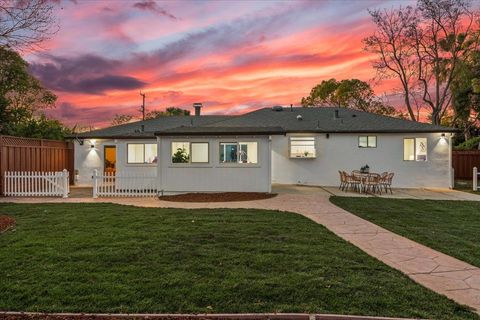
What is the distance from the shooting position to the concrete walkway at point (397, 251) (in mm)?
4168

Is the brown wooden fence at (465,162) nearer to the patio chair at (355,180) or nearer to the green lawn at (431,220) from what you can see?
the patio chair at (355,180)

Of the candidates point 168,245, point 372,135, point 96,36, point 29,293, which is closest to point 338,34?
point 372,135

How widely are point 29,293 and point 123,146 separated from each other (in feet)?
44.4

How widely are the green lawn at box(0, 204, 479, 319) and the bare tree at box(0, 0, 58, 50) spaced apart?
5178 mm

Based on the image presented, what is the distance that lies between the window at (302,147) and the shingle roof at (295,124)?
0.53 m

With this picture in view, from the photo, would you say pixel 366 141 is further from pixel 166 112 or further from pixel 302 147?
pixel 166 112

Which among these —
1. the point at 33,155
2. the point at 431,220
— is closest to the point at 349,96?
the point at 431,220

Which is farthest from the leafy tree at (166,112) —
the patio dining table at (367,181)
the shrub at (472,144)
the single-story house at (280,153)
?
the patio dining table at (367,181)

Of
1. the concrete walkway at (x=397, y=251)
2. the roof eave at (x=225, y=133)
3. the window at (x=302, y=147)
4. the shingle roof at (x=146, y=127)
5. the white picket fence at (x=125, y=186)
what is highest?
the shingle roof at (x=146, y=127)

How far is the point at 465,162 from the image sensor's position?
2162 centimetres

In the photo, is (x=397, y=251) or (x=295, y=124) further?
(x=295, y=124)

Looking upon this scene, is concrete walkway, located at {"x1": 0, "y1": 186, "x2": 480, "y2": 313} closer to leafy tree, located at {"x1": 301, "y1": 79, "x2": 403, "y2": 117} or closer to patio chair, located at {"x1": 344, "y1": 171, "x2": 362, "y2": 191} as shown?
patio chair, located at {"x1": 344, "y1": 171, "x2": 362, "y2": 191}

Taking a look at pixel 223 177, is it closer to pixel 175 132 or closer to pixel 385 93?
pixel 175 132

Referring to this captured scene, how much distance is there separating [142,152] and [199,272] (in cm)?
1308
